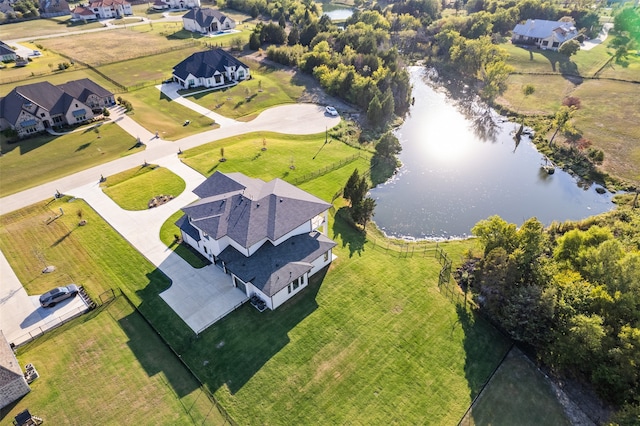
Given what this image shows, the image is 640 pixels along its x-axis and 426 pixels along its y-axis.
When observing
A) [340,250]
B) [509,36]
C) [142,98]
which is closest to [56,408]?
[340,250]

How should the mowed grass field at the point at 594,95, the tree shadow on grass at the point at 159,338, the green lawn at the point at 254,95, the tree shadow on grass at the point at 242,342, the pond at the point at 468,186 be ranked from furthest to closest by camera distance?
the green lawn at the point at 254,95 < the mowed grass field at the point at 594,95 < the pond at the point at 468,186 < the tree shadow on grass at the point at 242,342 < the tree shadow on grass at the point at 159,338

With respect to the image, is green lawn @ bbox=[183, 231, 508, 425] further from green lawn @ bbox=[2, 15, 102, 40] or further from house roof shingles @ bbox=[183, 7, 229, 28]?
green lawn @ bbox=[2, 15, 102, 40]

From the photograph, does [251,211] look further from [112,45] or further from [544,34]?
[544,34]

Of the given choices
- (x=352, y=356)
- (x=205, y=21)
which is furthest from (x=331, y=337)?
(x=205, y=21)

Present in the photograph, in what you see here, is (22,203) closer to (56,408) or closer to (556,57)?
(56,408)

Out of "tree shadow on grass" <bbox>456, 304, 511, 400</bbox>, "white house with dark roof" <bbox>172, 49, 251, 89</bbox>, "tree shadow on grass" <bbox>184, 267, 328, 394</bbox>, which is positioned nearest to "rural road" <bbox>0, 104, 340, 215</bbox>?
"white house with dark roof" <bbox>172, 49, 251, 89</bbox>

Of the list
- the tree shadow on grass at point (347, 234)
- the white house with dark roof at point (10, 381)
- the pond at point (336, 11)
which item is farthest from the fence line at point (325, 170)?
the pond at point (336, 11)

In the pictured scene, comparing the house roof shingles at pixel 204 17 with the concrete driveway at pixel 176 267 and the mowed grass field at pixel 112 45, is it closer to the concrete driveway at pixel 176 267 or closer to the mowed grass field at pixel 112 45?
the mowed grass field at pixel 112 45
